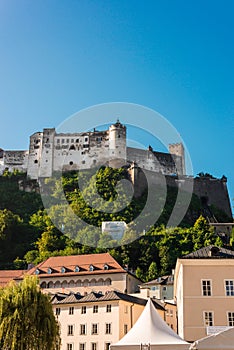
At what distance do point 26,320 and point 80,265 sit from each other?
33.6 m

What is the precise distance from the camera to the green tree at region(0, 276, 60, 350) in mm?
29047

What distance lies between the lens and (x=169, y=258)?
76.6 meters

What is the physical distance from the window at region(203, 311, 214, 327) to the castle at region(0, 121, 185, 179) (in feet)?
243

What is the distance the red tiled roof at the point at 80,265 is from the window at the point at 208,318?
2895 centimetres

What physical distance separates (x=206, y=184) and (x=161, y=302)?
59810mm

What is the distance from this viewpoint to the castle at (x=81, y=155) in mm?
108312

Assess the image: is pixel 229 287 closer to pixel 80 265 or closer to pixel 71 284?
pixel 71 284

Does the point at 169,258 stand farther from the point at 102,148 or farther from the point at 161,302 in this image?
the point at 102,148

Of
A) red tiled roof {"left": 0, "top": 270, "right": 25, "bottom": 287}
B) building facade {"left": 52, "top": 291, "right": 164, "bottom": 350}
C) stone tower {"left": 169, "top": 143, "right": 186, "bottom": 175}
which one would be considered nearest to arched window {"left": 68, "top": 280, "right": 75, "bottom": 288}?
red tiled roof {"left": 0, "top": 270, "right": 25, "bottom": 287}

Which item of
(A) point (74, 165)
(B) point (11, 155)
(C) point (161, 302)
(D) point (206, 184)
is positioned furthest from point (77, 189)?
(C) point (161, 302)

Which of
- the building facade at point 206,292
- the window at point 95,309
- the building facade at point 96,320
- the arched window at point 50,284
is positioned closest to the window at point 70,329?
the building facade at point 96,320

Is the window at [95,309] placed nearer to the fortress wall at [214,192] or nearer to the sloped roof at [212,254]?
the sloped roof at [212,254]

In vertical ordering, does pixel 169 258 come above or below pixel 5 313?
above

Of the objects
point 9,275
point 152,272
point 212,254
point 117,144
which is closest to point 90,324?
point 212,254
